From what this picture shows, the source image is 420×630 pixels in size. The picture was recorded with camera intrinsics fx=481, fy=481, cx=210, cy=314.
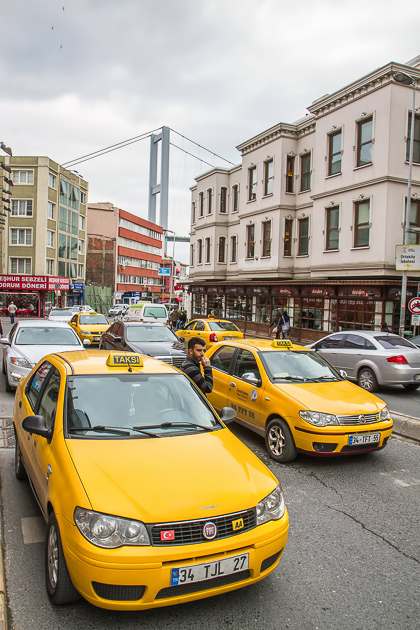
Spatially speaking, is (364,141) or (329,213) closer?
(364,141)

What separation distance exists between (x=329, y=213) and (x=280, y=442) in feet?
64.5

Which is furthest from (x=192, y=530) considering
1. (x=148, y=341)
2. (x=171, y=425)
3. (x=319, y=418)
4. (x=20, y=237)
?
(x=20, y=237)

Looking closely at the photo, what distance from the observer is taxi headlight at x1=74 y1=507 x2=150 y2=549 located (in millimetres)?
2760

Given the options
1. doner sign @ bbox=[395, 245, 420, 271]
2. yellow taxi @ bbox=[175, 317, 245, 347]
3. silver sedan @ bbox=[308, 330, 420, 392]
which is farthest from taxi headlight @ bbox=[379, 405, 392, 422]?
doner sign @ bbox=[395, 245, 420, 271]

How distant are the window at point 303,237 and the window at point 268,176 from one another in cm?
288

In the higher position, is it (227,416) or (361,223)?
(361,223)

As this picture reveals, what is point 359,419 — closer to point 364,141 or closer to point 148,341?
point 148,341

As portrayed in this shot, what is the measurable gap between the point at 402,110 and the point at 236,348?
55.5 feet

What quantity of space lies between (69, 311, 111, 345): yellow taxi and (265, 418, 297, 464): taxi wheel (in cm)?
1313

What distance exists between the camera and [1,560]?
3.49 m

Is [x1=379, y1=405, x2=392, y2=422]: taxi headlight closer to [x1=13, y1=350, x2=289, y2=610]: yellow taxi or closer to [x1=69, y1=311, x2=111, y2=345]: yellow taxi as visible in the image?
[x1=13, y1=350, x2=289, y2=610]: yellow taxi

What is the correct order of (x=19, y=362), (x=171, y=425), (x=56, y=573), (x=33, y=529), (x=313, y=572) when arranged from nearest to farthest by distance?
(x=56, y=573) < (x=313, y=572) < (x=171, y=425) < (x=33, y=529) < (x=19, y=362)

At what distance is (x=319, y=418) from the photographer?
19.1 feet

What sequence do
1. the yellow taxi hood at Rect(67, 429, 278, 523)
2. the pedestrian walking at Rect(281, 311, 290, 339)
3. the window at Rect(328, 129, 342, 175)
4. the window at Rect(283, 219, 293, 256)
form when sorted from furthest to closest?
1. the window at Rect(283, 219, 293, 256)
2. the window at Rect(328, 129, 342, 175)
3. the pedestrian walking at Rect(281, 311, 290, 339)
4. the yellow taxi hood at Rect(67, 429, 278, 523)
